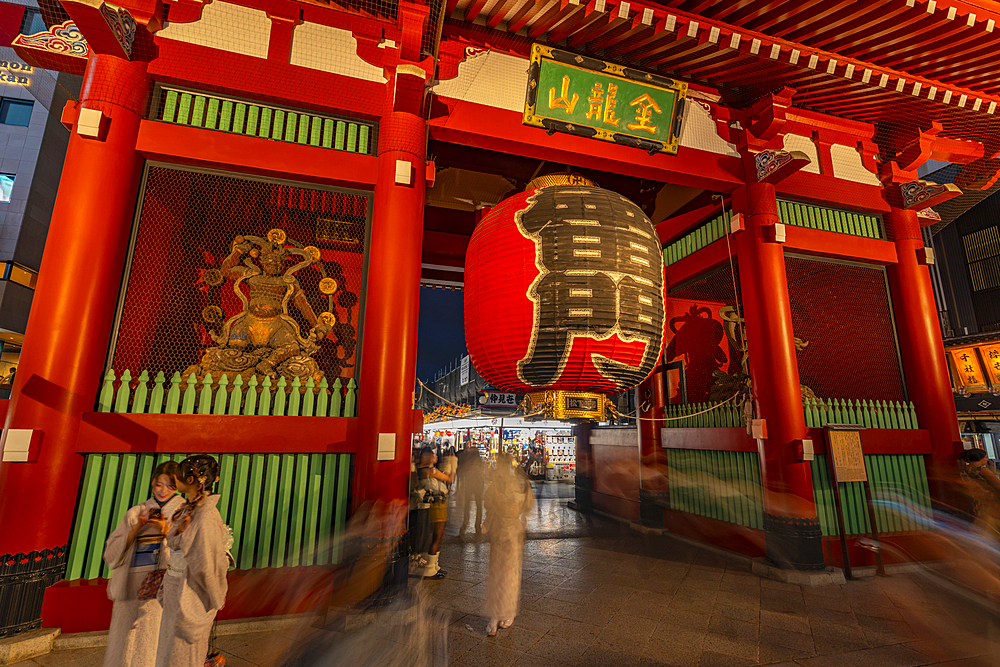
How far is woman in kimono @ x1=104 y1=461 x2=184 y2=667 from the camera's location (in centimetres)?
229

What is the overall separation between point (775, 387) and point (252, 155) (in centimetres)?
698

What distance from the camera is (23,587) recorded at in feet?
11.3

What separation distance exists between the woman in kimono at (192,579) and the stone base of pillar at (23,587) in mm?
2160

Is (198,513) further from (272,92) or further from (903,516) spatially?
(903,516)

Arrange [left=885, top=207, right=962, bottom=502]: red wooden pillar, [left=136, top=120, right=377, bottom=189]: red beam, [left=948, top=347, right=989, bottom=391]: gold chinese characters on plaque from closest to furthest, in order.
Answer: [left=136, top=120, right=377, bottom=189]: red beam, [left=885, top=207, right=962, bottom=502]: red wooden pillar, [left=948, top=347, right=989, bottom=391]: gold chinese characters on plaque

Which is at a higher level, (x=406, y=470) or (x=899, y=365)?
(x=899, y=365)

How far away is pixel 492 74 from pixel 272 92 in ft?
8.72

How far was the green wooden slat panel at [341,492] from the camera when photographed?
14.0ft

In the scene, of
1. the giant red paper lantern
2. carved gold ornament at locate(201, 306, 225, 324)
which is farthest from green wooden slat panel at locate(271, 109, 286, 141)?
the giant red paper lantern

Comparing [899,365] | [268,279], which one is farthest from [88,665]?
[899,365]

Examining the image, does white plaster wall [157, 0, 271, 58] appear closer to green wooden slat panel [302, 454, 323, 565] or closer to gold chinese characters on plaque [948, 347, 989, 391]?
green wooden slat panel [302, 454, 323, 565]

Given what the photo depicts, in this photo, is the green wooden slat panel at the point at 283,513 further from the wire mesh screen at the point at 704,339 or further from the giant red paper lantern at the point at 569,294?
the wire mesh screen at the point at 704,339

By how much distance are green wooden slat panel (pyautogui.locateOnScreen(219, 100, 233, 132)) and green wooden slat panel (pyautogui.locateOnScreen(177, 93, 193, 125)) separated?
297 millimetres

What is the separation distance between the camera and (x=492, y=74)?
5770mm
